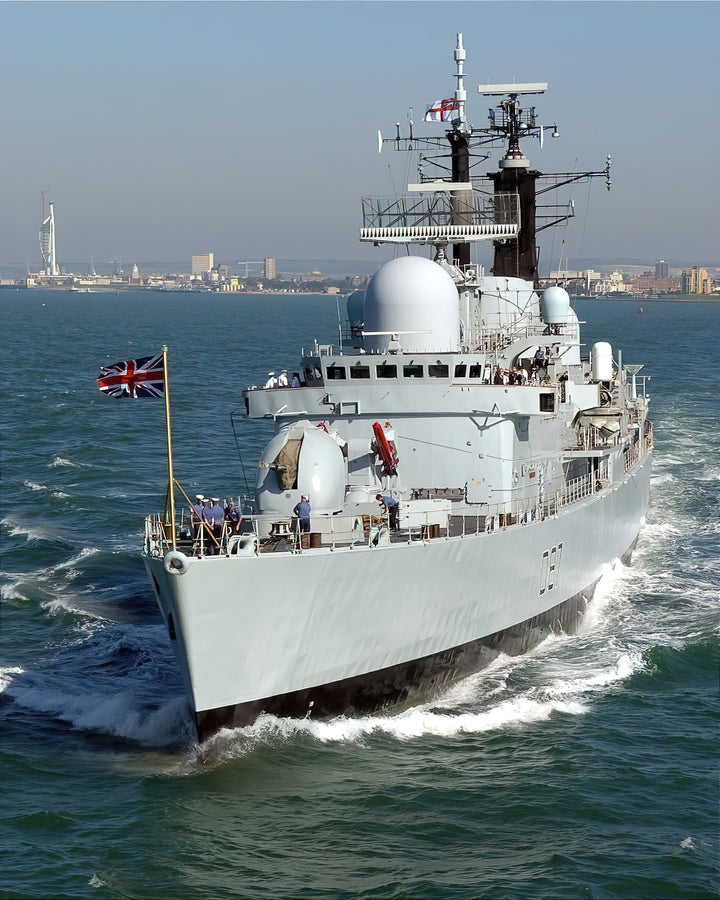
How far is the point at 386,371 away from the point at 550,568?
16.6ft

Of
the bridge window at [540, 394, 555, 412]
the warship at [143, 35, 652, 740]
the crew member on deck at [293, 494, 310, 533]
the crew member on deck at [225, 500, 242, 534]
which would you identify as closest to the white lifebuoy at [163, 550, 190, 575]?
the warship at [143, 35, 652, 740]

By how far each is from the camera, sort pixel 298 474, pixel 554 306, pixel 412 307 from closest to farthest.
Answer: pixel 298 474 → pixel 412 307 → pixel 554 306

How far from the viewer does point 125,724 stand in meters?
18.0

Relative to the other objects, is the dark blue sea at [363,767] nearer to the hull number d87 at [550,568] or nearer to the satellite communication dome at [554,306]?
the hull number d87 at [550,568]

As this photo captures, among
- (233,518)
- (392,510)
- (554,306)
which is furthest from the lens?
(554,306)

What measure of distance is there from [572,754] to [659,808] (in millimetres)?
1919

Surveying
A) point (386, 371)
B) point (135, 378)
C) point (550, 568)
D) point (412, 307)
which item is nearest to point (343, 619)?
point (135, 378)

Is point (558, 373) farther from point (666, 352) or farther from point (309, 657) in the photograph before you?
point (666, 352)

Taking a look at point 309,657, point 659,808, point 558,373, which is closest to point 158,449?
point 558,373

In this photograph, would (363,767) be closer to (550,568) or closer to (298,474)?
(298,474)

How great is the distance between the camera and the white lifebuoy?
604 inches

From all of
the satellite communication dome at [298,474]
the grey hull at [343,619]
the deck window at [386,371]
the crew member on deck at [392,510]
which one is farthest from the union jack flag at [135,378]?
the deck window at [386,371]

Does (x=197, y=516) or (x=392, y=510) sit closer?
(x=197, y=516)

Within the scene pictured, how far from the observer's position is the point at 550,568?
21.9m
